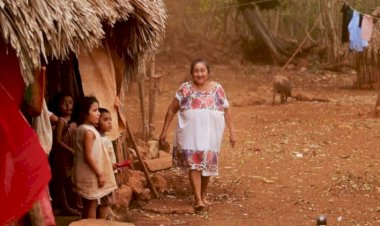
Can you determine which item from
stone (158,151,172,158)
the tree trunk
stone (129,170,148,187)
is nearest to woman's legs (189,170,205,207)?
stone (129,170,148,187)

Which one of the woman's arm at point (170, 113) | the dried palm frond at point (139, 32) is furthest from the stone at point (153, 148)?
the dried palm frond at point (139, 32)

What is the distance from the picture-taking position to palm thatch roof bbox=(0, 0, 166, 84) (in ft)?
14.6

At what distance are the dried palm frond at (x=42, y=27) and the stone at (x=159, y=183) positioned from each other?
323 cm

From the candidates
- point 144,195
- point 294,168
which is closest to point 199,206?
point 144,195

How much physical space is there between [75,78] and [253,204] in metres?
2.35

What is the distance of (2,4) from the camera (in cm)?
430

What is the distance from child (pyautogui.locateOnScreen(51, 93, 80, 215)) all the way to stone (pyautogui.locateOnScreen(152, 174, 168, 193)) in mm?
1582

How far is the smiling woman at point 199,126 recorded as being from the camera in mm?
7535

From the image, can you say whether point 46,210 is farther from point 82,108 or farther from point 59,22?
point 59,22

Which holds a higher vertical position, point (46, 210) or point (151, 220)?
point (46, 210)

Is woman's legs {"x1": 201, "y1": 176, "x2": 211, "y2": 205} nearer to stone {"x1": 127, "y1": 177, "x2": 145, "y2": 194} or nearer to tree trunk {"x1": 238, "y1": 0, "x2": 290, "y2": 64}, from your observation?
stone {"x1": 127, "y1": 177, "x2": 145, "y2": 194}

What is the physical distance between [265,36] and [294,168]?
1625 centimetres

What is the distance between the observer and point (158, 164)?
30.3 ft

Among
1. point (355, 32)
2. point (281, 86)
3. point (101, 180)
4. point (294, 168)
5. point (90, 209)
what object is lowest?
point (294, 168)
